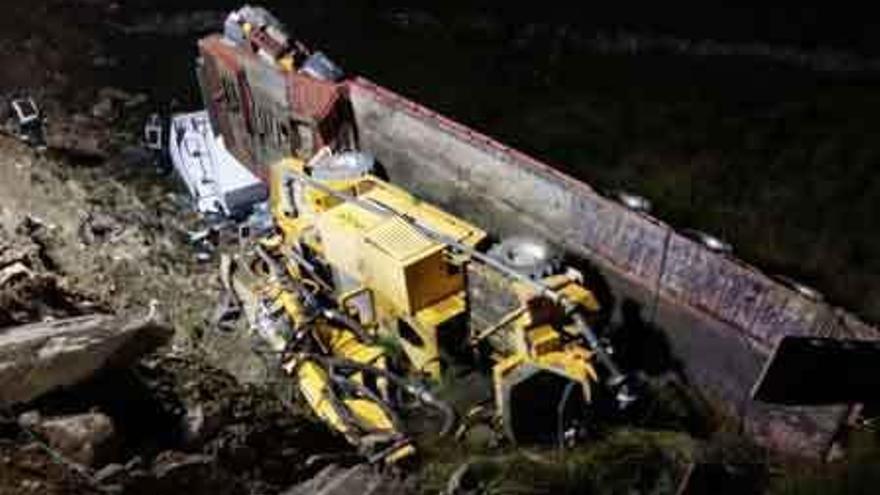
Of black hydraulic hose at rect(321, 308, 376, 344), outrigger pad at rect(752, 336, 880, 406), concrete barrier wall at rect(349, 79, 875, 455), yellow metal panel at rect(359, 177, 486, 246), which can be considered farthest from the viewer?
black hydraulic hose at rect(321, 308, 376, 344)

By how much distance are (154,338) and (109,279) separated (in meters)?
3.94

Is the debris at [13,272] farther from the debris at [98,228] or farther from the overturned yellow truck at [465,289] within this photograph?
the debris at [98,228]

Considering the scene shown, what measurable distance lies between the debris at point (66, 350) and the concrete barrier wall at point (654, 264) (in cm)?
278

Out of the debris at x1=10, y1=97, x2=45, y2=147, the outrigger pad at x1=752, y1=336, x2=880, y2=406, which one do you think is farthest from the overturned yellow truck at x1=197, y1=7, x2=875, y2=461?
the debris at x1=10, y1=97, x2=45, y2=147

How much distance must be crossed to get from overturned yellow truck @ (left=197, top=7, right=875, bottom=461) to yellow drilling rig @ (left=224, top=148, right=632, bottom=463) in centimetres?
1

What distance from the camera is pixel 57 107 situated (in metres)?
9.98

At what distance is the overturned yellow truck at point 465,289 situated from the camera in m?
4.74

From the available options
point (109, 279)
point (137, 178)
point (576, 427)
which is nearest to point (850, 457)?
point (576, 427)

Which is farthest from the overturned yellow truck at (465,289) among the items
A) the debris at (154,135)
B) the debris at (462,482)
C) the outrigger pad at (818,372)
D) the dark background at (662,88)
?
the debris at (154,135)

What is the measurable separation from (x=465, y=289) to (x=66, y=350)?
2770mm

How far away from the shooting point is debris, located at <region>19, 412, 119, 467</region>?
2.95 metres

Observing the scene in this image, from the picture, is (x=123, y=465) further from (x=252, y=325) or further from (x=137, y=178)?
(x=137, y=178)

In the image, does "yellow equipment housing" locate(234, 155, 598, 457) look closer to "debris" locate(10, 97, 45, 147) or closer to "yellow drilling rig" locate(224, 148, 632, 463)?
"yellow drilling rig" locate(224, 148, 632, 463)

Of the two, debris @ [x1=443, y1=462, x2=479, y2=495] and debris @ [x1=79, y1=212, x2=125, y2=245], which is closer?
debris @ [x1=443, y1=462, x2=479, y2=495]
